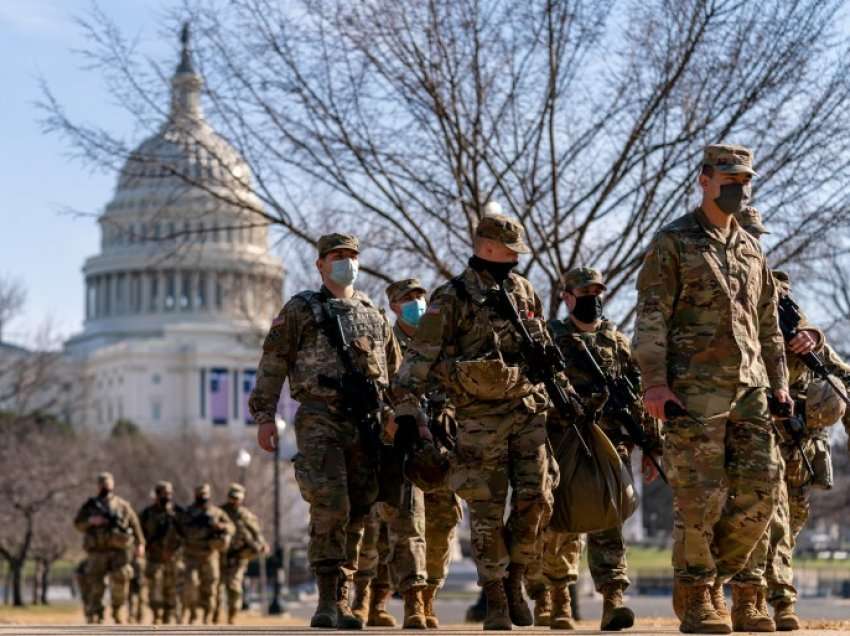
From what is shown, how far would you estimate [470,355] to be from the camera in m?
11.4

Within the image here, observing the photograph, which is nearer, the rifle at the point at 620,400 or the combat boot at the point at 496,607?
the combat boot at the point at 496,607

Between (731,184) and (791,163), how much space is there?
10.2 metres

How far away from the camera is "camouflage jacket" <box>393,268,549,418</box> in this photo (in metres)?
11.3

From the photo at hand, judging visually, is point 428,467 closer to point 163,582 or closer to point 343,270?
point 343,270

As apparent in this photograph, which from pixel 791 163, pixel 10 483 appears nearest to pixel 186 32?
pixel 791 163

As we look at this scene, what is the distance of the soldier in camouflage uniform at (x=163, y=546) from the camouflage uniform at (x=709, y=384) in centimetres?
1895

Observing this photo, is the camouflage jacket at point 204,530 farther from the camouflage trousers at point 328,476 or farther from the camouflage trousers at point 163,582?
the camouflage trousers at point 328,476

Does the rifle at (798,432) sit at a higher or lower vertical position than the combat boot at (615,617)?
higher

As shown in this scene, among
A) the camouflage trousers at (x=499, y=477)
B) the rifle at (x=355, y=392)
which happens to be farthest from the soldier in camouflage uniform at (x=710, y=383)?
the rifle at (x=355, y=392)

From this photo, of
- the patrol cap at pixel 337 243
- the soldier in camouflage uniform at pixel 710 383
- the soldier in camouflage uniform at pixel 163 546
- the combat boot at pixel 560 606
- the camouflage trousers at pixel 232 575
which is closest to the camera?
the soldier in camouflage uniform at pixel 710 383

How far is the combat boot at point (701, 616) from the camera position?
34.2 feet

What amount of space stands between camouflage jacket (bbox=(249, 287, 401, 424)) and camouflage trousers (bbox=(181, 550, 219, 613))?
15997 mm

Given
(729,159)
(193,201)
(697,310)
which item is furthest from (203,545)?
(729,159)

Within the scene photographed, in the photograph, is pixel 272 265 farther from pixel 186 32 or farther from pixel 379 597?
pixel 379 597
